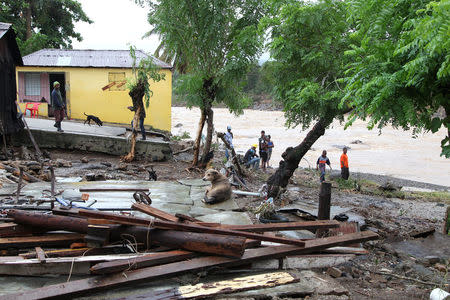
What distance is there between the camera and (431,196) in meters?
15.8

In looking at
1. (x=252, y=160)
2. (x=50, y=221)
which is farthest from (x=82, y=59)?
(x=50, y=221)

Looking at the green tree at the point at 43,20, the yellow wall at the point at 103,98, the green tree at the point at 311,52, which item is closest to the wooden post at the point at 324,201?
the green tree at the point at 311,52

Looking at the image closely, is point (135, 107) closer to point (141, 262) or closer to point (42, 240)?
point (42, 240)

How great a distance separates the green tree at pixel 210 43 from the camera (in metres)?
12.7

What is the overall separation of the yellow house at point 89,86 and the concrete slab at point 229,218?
1488cm

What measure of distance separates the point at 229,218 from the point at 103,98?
53.6 ft

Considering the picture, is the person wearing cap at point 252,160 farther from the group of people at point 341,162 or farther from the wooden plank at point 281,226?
the wooden plank at point 281,226

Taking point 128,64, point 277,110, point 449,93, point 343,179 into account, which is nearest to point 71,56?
point 128,64

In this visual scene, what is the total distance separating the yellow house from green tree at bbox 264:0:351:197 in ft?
41.1

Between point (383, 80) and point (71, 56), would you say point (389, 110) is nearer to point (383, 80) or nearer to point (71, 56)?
point (383, 80)

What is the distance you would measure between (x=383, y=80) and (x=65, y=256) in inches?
182

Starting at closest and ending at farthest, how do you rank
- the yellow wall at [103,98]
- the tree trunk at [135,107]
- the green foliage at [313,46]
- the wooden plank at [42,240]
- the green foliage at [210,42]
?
the wooden plank at [42,240] → the green foliage at [313,46] → the green foliage at [210,42] → the tree trunk at [135,107] → the yellow wall at [103,98]

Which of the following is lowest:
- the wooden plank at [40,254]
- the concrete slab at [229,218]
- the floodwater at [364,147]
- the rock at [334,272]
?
the floodwater at [364,147]

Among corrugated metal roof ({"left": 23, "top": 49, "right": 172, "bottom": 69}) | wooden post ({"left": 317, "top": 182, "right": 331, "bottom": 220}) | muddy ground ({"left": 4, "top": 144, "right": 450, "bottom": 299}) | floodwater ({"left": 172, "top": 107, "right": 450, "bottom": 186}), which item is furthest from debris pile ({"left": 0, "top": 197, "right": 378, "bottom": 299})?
corrugated metal roof ({"left": 23, "top": 49, "right": 172, "bottom": 69})
